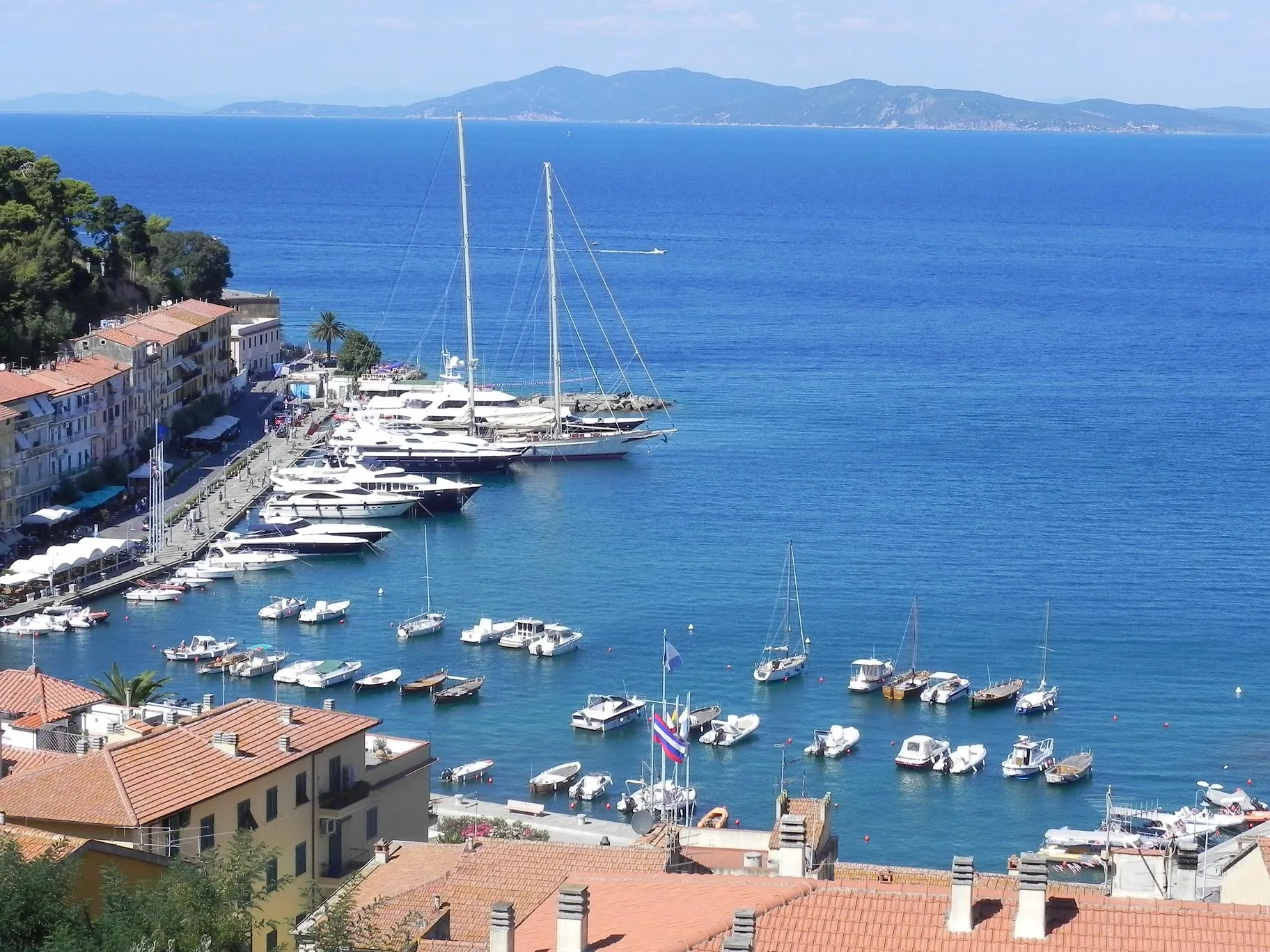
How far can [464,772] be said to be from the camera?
38625 mm

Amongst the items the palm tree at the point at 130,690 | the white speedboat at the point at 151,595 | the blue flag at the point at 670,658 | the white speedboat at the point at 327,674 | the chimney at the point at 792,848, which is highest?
the chimney at the point at 792,848

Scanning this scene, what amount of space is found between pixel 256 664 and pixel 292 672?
1.08m

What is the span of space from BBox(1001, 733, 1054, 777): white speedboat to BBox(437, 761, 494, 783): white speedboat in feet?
33.4

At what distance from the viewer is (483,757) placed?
4050 cm

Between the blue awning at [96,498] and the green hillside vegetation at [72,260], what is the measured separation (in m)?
6.76

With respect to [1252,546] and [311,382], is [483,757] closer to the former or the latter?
[1252,546]

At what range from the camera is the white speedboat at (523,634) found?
4888cm

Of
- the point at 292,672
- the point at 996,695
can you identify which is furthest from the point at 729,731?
the point at 292,672

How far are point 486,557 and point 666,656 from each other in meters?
20.3

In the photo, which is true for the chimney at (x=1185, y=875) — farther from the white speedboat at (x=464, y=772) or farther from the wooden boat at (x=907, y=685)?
the wooden boat at (x=907, y=685)

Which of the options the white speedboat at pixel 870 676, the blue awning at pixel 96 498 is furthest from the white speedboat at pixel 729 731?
the blue awning at pixel 96 498

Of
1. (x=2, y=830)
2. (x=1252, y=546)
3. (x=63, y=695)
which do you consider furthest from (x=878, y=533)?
(x=2, y=830)

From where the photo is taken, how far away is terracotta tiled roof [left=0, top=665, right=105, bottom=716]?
27.9 metres

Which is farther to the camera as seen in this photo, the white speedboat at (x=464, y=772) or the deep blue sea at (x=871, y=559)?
the deep blue sea at (x=871, y=559)
